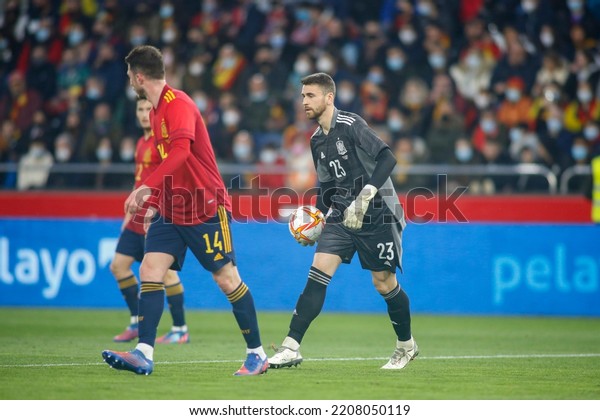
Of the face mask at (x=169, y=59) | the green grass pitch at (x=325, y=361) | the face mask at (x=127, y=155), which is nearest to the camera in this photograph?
the green grass pitch at (x=325, y=361)

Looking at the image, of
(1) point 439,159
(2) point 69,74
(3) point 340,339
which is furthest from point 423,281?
(2) point 69,74

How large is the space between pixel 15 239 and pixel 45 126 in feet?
12.2

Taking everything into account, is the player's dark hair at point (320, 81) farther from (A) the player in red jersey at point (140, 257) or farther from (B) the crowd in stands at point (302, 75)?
(B) the crowd in stands at point (302, 75)

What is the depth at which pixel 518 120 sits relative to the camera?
17.6 m

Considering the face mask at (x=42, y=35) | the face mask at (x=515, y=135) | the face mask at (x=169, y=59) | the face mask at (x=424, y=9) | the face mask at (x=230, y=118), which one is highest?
the face mask at (x=424, y=9)

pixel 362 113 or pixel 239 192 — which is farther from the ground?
pixel 362 113

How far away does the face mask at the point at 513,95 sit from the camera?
1787 centimetres

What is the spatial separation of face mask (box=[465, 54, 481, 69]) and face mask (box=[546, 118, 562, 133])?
71.8 inches

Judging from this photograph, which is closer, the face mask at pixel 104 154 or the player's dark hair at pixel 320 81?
the player's dark hair at pixel 320 81

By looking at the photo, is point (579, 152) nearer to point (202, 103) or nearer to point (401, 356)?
point (202, 103)

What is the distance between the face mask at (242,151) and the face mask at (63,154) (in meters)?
2.83

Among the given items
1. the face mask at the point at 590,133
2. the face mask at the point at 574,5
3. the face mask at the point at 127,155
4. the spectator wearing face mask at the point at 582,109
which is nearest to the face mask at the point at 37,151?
the face mask at the point at 127,155

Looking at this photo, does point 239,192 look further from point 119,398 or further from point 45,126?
point 119,398

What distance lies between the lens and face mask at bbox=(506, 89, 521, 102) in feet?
58.6
